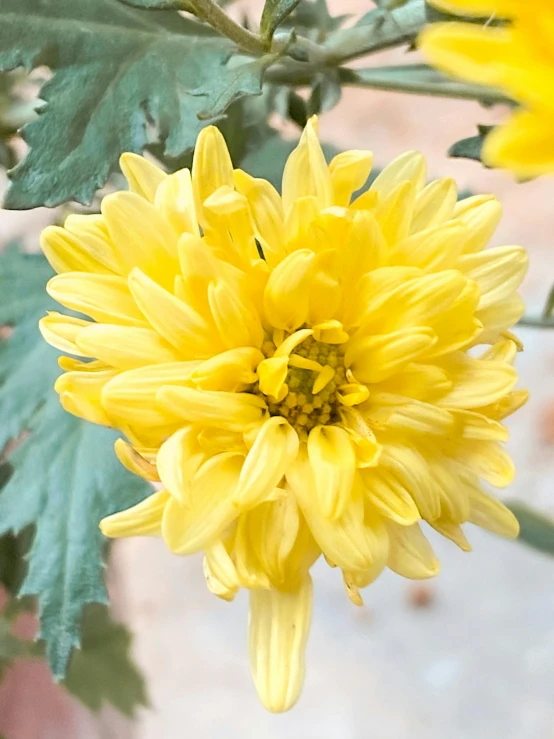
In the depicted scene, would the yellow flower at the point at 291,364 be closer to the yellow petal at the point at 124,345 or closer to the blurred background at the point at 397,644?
the yellow petal at the point at 124,345

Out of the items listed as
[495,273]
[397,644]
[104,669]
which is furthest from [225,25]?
[397,644]

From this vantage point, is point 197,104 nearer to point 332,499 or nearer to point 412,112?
point 332,499

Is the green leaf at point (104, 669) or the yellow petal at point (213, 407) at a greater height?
the yellow petal at point (213, 407)

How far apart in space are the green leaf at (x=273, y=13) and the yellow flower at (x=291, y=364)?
47 millimetres

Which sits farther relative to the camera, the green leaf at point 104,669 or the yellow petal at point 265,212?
the green leaf at point 104,669

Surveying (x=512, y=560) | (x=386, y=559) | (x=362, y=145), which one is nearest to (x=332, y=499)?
(x=386, y=559)

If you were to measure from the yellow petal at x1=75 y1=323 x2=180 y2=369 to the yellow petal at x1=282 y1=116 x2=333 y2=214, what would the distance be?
0.19 feet

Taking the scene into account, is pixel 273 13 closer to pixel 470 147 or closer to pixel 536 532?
pixel 470 147

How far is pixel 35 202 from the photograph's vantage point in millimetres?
257

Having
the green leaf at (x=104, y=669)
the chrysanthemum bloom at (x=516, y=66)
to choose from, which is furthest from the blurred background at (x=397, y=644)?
the chrysanthemum bloom at (x=516, y=66)

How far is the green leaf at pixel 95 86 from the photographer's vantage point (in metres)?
0.26

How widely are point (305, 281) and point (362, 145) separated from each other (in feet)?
2.65

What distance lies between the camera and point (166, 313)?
0.20 m

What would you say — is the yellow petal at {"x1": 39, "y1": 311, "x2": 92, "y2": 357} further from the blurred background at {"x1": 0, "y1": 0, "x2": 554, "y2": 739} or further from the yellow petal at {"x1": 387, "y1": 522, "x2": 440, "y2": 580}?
the blurred background at {"x1": 0, "y1": 0, "x2": 554, "y2": 739}
